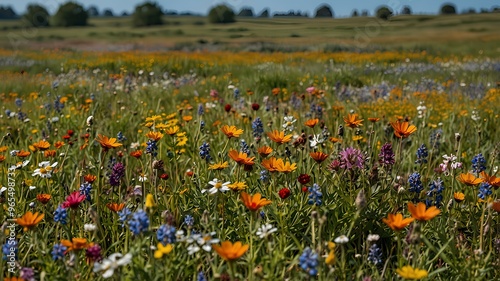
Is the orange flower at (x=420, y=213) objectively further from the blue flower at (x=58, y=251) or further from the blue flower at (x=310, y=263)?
the blue flower at (x=58, y=251)

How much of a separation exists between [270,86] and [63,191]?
470cm

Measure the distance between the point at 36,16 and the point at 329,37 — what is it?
53.2 metres

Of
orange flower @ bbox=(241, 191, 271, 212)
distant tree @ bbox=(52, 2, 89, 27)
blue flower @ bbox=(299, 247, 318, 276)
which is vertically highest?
distant tree @ bbox=(52, 2, 89, 27)

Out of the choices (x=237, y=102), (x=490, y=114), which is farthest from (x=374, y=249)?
(x=237, y=102)

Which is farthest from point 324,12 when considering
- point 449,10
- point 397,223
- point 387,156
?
point 449,10

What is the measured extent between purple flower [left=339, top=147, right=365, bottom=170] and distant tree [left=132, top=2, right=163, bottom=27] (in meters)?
56.2

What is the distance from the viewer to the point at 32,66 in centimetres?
1188

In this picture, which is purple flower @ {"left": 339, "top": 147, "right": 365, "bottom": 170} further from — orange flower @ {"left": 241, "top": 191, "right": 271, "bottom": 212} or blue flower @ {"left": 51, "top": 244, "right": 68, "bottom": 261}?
blue flower @ {"left": 51, "top": 244, "right": 68, "bottom": 261}

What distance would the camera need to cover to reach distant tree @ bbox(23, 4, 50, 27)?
59.2 m

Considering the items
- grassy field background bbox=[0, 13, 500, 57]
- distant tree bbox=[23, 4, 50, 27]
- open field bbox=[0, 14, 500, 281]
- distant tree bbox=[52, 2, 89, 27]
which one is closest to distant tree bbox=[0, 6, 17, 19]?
distant tree bbox=[23, 4, 50, 27]

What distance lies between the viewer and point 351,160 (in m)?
2.16

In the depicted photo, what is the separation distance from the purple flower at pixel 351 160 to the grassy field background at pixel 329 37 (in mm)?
4765

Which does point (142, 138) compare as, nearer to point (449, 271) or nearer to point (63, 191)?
point (63, 191)

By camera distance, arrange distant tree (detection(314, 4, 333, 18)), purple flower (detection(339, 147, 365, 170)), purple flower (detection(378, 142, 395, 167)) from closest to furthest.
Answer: purple flower (detection(339, 147, 365, 170)) < purple flower (detection(378, 142, 395, 167)) < distant tree (detection(314, 4, 333, 18))
